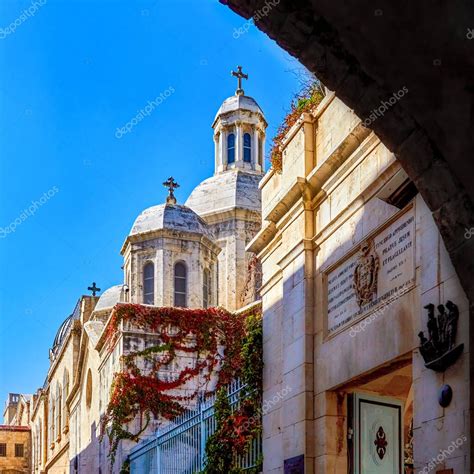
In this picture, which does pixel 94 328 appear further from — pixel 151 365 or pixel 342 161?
pixel 342 161

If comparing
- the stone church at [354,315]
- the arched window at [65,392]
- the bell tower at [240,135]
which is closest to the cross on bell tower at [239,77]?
the bell tower at [240,135]

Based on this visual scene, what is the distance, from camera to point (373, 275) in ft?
31.2

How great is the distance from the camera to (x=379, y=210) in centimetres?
950

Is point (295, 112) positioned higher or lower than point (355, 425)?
higher

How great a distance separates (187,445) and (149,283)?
47.8 feet

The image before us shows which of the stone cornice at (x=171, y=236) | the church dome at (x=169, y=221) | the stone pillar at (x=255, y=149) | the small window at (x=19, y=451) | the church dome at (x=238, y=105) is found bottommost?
the small window at (x=19, y=451)

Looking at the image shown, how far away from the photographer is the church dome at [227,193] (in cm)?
3694

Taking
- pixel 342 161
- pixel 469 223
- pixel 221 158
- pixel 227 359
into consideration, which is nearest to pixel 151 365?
pixel 227 359

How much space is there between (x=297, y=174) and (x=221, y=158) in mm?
27744

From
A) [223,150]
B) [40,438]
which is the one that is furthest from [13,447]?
[223,150]

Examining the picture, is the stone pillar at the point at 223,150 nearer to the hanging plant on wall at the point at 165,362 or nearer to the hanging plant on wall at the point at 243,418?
the hanging plant on wall at the point at 165,362

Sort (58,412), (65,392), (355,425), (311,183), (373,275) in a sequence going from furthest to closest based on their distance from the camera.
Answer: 1. (58,412)
2. (65,392)
3. (311,183)
4. (355,425)
5. (373,275)

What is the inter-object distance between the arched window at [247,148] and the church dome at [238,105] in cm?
108

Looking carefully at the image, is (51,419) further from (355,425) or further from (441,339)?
(441,339)
